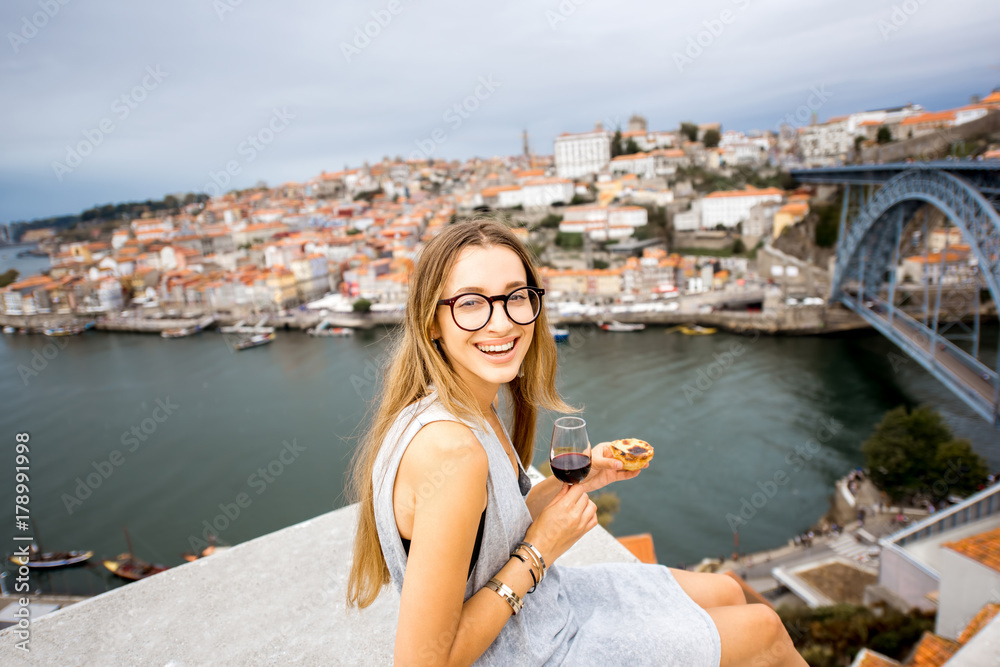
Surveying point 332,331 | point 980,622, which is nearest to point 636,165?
point 332,331

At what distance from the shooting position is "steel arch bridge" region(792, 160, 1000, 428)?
669 centimetres

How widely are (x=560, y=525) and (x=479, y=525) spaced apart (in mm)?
81

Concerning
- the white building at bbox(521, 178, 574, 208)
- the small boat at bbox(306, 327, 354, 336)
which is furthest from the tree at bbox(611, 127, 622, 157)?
the small boat at bbox(306, 327, 354, 336)

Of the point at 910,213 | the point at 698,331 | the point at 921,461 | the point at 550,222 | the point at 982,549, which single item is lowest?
the point at 698,331

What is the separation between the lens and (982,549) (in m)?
2.65

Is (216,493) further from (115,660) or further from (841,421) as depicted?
(841,421)

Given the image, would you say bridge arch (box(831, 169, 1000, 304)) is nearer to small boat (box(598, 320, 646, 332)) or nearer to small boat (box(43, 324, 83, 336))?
small boat (box(598, 320, 646, 332))

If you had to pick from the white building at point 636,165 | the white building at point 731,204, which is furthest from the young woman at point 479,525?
the white building at point 636,165

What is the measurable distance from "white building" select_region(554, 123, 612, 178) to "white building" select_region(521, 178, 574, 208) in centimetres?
356

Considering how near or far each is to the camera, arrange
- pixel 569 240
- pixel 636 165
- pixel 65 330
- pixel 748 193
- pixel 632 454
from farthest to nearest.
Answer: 1. pixel 636 165
2. pixel 569 240
3. pixel 748 193
4. pixel 65 330
5. pixel 632 454

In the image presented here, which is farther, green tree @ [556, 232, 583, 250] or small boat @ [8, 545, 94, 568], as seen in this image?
green tree @ [556, 232, 583, 250]

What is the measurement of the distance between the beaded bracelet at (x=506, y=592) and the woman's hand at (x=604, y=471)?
18 centimetres

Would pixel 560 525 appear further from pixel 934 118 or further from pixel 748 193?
pixel 934 118

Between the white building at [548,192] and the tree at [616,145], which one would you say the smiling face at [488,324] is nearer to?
the white building at [548,192]
